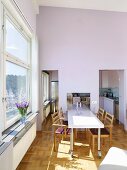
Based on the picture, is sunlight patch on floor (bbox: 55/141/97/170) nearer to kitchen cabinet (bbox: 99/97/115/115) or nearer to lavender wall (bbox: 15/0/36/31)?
lavender wall (bbox: 15/0/36/31)

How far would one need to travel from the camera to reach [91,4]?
5.61m

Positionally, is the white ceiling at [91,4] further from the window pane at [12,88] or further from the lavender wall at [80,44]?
the window pane at [12,88]

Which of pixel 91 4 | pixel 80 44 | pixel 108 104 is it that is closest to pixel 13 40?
pixel 80 44

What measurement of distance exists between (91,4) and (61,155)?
4203mm

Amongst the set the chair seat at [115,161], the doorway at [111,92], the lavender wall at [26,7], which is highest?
the lavender wall at [26,7]

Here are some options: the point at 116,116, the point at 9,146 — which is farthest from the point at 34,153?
the point at 116,116

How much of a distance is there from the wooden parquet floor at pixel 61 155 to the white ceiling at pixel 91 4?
3.73 m

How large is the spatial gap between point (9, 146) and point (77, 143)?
8.56ft

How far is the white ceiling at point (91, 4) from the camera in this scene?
17.8ft

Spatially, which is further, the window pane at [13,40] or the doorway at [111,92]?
the doorway at [111,92]

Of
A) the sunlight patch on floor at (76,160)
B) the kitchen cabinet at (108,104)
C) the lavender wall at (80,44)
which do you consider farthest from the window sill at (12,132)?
the kitchen cabinet at (108,104)

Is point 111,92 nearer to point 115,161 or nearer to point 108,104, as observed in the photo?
point 108,104

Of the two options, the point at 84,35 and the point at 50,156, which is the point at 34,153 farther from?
the point at 84,35

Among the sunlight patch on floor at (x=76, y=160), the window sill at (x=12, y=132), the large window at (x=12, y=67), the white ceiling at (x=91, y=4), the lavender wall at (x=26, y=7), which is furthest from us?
the white ceiling at (x=91, y=4)
